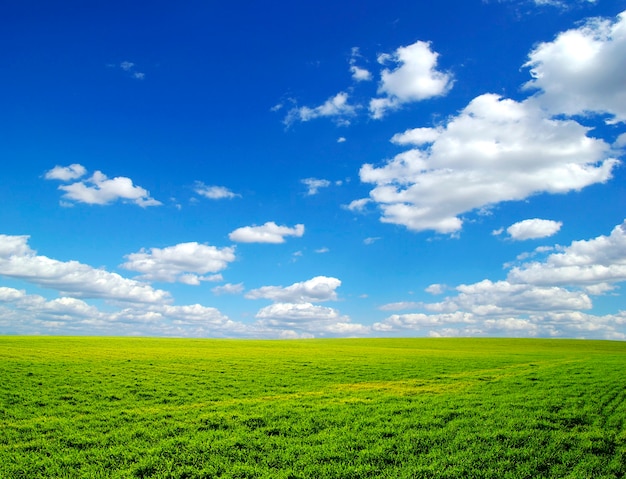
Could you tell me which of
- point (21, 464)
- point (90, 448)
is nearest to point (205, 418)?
point (90, 448)

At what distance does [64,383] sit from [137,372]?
592 cm

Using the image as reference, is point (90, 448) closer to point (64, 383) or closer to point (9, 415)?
point (9, 415)

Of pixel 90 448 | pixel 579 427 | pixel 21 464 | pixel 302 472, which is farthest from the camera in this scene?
pixel 579 427

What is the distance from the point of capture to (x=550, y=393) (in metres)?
23.5

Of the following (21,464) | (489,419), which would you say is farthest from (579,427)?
(21,464)

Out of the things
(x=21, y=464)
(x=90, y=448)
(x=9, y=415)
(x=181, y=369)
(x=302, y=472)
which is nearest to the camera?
(x=302, y=472)

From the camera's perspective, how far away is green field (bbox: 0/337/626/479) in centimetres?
1289

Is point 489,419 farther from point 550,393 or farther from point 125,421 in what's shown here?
point 125,421

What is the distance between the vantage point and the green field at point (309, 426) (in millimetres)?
12891

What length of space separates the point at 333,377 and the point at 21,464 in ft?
69.1

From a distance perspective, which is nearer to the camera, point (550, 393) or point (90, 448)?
point (90, 448)

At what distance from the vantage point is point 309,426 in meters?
16.8

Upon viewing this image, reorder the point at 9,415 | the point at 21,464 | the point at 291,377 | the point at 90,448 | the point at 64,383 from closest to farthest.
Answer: the point at 21,464
the point at 90,448
the point at 9,415
the point at 64,383
the point at 291,377

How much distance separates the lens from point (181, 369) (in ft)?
113
